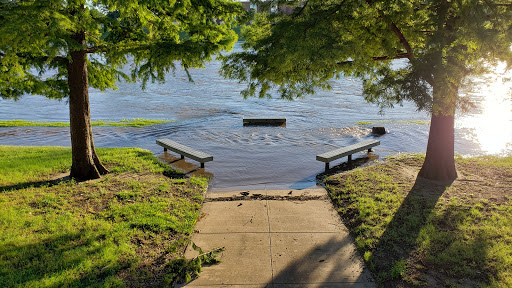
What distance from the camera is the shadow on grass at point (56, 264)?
5.09m

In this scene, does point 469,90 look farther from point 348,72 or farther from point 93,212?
point 93,212

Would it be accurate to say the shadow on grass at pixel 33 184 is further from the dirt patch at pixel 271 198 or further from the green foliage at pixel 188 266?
the green foliage at pixel 188 266

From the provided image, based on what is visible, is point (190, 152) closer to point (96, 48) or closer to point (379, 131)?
point (96, 48)

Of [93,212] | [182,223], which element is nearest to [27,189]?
[93,212]

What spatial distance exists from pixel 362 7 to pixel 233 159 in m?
6.64

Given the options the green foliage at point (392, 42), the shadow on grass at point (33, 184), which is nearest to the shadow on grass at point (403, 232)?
the green foliage at point (392, 42)

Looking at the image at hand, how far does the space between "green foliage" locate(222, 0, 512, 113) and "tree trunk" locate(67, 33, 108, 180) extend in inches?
136

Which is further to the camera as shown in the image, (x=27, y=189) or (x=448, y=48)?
(x=27, y=189)

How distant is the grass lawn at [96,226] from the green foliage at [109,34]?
2.57 metres

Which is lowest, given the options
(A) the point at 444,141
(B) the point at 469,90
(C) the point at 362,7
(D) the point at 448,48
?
(A) the point at 444,141

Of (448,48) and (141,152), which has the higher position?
(448,48)

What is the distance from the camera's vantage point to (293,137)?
16438 millimetres

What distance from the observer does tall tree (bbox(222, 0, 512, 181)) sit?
6.83 metres

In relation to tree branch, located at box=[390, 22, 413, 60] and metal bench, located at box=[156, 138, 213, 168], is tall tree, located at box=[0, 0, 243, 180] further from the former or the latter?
tree branch, located at box=[390, 22, 413, 60]
